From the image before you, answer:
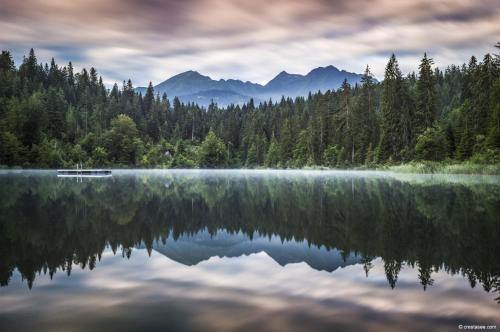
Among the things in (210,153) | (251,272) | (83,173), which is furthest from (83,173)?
(251,272)

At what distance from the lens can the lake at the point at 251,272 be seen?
225 inches

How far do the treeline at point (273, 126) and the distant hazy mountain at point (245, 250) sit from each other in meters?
50.7

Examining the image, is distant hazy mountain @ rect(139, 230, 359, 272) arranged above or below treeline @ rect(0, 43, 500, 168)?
below

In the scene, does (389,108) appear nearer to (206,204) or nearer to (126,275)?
(206,204)

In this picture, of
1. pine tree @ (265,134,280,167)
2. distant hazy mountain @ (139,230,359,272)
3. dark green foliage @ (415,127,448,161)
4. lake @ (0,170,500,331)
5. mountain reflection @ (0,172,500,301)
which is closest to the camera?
lake @ (0,170,500,331)

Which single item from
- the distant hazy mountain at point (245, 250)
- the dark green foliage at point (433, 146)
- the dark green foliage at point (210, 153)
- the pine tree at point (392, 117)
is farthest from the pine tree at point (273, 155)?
the distant hazy mountain at point (245, 250)

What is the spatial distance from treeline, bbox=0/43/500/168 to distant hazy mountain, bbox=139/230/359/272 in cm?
5074

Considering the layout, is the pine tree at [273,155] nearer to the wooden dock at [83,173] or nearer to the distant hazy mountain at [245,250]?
the wooden dock at [83,173]

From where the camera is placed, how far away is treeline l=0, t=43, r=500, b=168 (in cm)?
7181

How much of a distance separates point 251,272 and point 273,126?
525 feet

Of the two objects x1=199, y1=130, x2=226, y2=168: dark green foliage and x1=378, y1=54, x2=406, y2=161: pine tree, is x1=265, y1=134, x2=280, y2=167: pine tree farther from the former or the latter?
x1=378, y1=54, x2=406, y2=161: pine tree

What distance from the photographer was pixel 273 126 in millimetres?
167500

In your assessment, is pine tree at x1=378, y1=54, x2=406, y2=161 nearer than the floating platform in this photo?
No

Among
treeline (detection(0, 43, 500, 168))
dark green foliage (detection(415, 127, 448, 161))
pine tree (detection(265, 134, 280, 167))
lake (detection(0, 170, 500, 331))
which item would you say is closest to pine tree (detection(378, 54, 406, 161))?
treeline (detection(0, 43, 500, 168))
